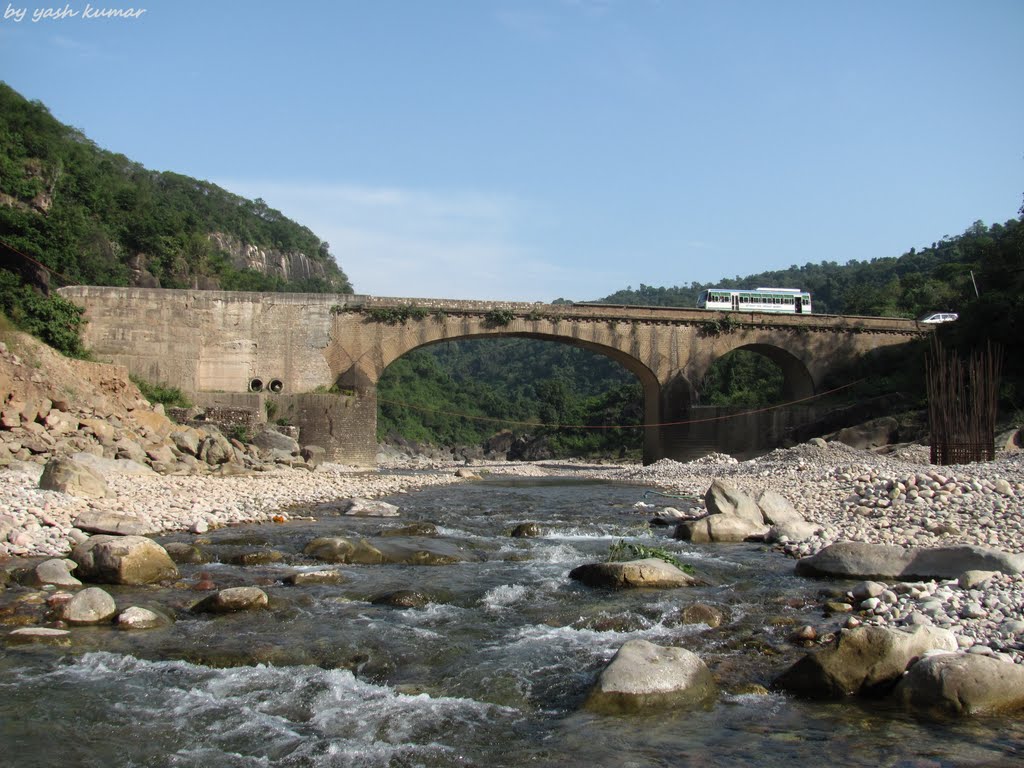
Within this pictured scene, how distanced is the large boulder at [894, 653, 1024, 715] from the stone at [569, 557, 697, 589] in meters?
3.45

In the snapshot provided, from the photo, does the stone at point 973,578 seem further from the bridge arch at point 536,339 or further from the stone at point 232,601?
the bridge arch at point 536,339

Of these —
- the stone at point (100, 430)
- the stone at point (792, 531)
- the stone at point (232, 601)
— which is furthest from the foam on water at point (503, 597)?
the stone at point (100, 430)

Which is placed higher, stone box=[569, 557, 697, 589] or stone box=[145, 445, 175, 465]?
stone box=[569, 557, 697, 589]

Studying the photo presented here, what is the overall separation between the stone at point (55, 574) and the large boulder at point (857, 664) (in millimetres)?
6775

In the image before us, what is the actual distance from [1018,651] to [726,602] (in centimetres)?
269

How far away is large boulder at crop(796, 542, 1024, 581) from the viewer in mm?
8117

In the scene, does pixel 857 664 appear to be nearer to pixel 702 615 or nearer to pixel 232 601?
pixel 702 615

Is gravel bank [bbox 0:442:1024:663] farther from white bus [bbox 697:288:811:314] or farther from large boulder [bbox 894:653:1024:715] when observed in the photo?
white bus [bbox 697:288:811:314]

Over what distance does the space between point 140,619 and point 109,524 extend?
14.1 ft

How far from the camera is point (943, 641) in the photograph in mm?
6047

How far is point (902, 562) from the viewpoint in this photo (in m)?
8.89

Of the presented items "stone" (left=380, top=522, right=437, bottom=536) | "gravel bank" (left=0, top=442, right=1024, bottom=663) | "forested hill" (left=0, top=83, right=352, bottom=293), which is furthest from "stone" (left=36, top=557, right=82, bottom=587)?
"forested hill" (left=0, top=83, right=352, bottom=293)

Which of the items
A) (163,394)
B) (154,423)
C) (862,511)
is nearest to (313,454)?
(163,394)

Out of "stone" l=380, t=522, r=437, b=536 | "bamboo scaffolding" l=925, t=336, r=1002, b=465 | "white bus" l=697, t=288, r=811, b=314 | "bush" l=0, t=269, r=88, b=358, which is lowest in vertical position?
"stone" l=380, t=522, r=437, b=536
